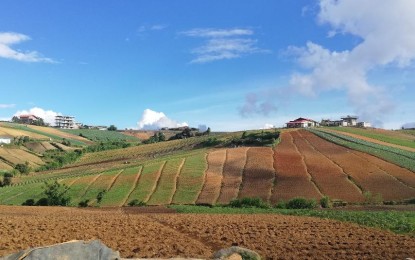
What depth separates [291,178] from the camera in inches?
2340

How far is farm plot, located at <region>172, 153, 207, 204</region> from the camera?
55375 mm

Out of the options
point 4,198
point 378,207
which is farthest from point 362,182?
point 4,198

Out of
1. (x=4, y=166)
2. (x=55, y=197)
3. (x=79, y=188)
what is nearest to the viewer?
(x=55, y=197)

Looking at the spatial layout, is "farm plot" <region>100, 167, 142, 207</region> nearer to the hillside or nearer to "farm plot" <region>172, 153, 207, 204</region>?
the hillside

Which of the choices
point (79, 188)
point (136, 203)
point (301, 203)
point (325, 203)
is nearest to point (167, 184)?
point (136, 203)

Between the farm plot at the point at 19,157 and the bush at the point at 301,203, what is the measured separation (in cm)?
8289

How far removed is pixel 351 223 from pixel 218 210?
52.8 feet

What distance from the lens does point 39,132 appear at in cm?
17525

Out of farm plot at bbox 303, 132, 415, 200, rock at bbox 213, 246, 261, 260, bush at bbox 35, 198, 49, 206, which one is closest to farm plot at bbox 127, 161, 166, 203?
bush at bbox 35, 198, 49, 206

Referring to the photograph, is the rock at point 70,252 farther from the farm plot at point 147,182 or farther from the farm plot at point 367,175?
the farm plot at point 367,175

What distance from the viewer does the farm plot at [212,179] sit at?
54.3 meters

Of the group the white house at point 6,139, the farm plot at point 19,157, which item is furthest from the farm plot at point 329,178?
the white house at point 6,139

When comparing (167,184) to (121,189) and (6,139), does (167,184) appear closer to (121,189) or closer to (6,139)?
(121,189)

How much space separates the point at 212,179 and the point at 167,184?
6233 millimetres
